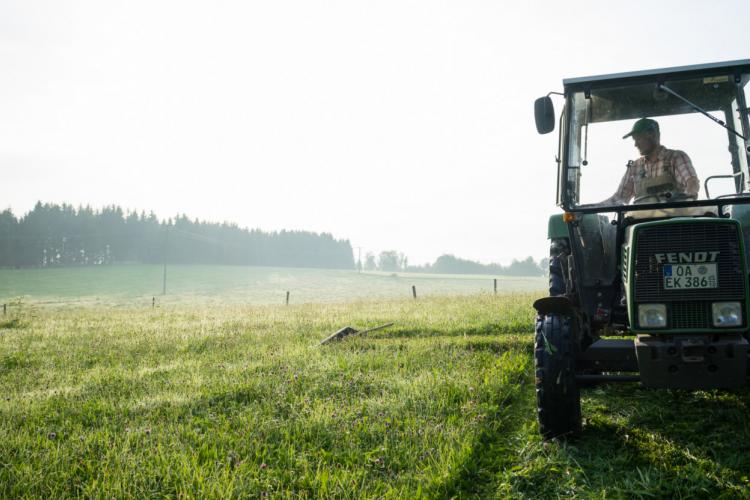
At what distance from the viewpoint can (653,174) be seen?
13.2ft

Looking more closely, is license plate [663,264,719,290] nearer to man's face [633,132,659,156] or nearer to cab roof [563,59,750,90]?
man's face [633,132,659,156]

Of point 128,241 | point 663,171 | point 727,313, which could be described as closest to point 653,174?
point 663,171

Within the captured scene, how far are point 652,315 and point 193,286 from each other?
173 ft

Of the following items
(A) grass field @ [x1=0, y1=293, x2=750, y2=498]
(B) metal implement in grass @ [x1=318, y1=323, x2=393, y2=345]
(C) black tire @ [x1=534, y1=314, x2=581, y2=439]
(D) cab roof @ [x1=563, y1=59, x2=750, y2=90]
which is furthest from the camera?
(B) metal implement in grass @ [x1=318, y1=323, x2=393, y2=345]

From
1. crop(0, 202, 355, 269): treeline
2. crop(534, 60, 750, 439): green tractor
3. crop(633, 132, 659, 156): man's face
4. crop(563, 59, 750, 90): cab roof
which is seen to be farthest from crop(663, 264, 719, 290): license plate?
crop(0, 202, 355, 269): treeline

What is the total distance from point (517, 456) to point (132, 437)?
277cm

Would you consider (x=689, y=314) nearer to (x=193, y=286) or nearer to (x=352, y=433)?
(x=352, y=433)

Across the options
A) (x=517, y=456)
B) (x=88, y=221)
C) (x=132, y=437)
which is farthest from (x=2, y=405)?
(x=88, y=221)

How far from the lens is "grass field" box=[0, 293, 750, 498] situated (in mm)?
2846

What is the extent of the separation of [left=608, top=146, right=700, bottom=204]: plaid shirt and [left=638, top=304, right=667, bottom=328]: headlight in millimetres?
1214

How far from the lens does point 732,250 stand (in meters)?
3.07

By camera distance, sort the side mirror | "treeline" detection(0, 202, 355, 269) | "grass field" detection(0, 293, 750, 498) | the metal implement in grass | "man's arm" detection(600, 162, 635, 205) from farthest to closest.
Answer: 1. "treeline" detection(0, 202, 355, 269)
2. the metal implement in grass
3. "man's arm" detection(600, 162, 635, 205)
4. the side mirror
5. "grass field" detection(0, 293, 750, 498)

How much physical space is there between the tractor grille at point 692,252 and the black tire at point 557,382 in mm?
548

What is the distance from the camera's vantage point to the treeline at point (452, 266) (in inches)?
3802
